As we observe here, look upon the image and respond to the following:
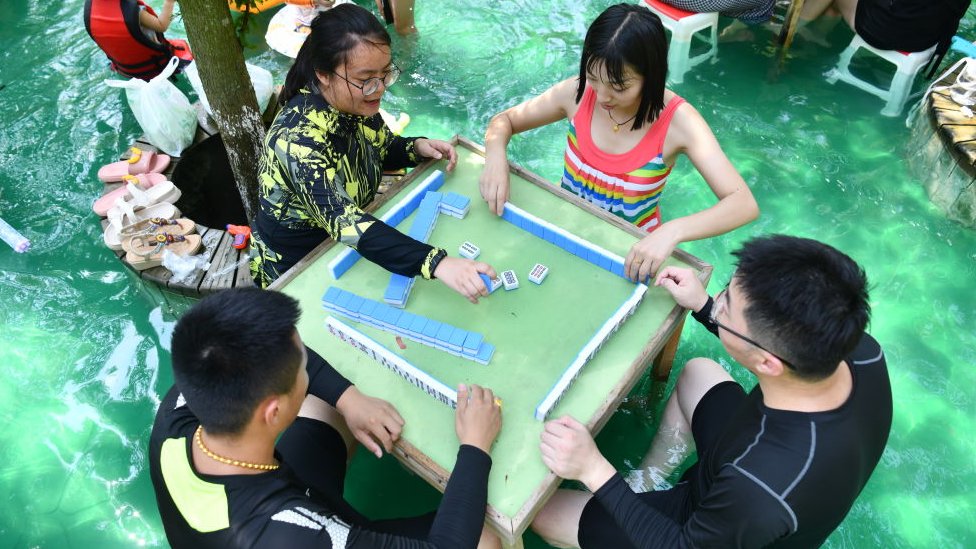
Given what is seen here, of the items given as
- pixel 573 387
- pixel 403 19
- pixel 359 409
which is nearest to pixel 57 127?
pixel 403 19

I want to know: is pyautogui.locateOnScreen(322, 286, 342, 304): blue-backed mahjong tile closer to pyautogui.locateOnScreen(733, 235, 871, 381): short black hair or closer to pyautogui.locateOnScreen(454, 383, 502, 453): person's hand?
pyautogui.locateOnScreen(454, 383, 502, 453): person's hand

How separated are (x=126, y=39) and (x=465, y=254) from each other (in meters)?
2.82

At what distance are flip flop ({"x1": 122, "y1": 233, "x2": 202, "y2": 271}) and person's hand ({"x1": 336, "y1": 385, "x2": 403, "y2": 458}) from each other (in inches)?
60.6

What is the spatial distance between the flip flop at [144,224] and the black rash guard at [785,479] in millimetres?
2315

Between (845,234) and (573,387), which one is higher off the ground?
(573,387)

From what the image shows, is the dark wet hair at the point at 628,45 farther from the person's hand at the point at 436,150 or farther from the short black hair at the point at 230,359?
the short black hair at the point at 230,359

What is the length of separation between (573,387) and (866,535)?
5.18 feet

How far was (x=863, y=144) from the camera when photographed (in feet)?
13.1

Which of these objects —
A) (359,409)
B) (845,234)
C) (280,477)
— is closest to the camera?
(280,477)

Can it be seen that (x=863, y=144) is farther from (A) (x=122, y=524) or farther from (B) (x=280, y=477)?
(A) (x=122, y=524)

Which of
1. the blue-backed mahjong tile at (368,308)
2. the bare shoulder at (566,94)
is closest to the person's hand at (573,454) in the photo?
the blue-backed mahjong tile at (368,308)

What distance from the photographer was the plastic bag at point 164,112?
3.18 metres

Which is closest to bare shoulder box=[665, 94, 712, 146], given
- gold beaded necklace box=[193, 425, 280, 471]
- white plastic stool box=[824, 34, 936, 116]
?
gold beaded necklace box=[193, 425, 280, 471]

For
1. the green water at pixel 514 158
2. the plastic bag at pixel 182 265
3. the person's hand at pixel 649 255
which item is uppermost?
the person's hand at pixel 649 255
